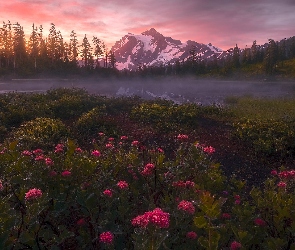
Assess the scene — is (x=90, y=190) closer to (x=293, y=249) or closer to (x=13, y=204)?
(x=13, y=204)

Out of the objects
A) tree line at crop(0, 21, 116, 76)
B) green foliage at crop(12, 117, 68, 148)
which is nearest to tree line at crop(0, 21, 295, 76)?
tree line at crop(0, 21, 116, 76)

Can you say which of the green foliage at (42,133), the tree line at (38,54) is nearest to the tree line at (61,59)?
the tree line at (38,54)

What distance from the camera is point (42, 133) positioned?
10680 mm

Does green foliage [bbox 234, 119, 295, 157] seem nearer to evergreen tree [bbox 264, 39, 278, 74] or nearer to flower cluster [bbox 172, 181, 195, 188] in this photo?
flower cluster [bbox 172, 181, 195, 188]

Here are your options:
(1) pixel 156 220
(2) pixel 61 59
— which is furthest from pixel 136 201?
(2) pixel 61 59

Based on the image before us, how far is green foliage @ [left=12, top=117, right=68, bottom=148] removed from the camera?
9336mm

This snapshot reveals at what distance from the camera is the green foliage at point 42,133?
368 inches

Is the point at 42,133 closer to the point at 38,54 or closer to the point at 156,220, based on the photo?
the point at 156,220

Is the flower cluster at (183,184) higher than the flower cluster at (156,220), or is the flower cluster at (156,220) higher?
the flower cluster at (156,220)

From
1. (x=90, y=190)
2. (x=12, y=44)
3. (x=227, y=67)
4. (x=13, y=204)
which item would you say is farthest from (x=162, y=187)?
(x=227, y=67)

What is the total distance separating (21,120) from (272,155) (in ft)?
33.7

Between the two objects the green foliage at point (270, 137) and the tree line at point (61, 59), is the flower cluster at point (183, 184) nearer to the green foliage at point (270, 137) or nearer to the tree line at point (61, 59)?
the green foliage at point (270, 137)

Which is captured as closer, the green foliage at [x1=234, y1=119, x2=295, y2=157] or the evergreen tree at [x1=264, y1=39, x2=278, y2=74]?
the green foliage at [x1=234, y1=119, x2=295, y2=157]

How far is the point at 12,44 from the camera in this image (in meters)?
70.6
